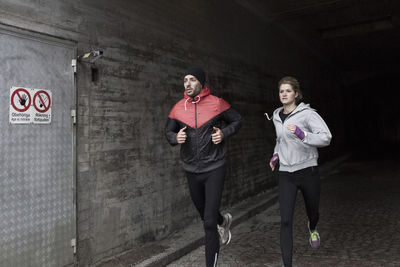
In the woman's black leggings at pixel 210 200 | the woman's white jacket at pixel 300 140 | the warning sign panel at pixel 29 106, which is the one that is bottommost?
the woman's black leggings at pixel 210 200

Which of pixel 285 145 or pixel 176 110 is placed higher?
pixel 176 110

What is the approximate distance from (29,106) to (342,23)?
10929 millimetres

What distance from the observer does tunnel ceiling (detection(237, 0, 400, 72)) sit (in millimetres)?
9477

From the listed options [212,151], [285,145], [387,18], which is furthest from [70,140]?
[387,18]

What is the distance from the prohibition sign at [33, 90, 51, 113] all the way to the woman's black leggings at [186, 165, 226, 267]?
160 cm

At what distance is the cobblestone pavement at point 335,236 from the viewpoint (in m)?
4.51

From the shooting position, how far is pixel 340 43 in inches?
580

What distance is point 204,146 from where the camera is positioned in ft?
12.3

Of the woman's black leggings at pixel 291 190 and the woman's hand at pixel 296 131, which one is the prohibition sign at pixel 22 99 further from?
the woman's black leggings at pixel 291 190

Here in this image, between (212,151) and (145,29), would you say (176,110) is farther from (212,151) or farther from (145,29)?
(145,29)

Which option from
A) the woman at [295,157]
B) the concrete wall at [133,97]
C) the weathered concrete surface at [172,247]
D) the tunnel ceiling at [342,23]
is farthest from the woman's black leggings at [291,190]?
the tunnel ceiling at [342,23]

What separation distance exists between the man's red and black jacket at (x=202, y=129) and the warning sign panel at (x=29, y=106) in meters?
1.27

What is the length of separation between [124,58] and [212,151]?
189 cm

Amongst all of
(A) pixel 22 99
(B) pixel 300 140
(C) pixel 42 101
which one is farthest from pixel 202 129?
(A) pixel 22 99
